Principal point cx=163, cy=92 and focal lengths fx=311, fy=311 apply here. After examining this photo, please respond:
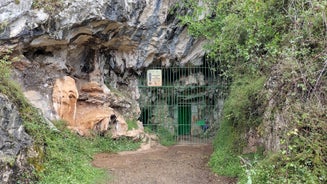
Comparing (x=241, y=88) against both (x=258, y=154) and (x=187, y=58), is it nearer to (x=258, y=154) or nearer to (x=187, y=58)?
(x=258, y=154)

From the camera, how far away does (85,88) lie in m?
8.83

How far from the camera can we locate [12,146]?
4414 millimetres

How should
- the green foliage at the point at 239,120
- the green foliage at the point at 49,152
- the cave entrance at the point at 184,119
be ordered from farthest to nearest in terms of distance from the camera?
the cave entrance at the point at 184,119, the green foliage at the point at 239,120, the green foliage at the point at 49,152

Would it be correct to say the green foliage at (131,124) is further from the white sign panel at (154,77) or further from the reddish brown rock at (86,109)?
the white sign panel at (154,77)

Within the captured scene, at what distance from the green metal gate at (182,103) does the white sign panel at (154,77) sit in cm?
12

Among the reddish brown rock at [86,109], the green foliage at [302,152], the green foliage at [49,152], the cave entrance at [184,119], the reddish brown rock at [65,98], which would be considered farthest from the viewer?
the cave entrance at [184,119]

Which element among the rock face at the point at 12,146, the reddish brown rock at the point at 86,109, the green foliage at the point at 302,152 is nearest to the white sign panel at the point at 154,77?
the reddish brown rock at the point at 86,109

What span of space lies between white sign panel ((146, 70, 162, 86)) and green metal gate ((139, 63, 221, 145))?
0.12 m

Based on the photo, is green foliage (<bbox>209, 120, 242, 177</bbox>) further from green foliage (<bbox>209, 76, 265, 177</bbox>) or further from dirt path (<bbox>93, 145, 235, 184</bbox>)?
dirt path (<bbox>93, 145, 235, 184</bbox>)

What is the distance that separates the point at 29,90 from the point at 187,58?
17.2 feet

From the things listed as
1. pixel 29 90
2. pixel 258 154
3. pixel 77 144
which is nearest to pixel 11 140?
pixel 77 144

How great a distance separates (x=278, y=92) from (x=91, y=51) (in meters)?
6.17

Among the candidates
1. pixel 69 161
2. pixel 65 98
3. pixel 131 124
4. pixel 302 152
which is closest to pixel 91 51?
pixel 65 98

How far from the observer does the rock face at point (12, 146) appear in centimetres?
416
